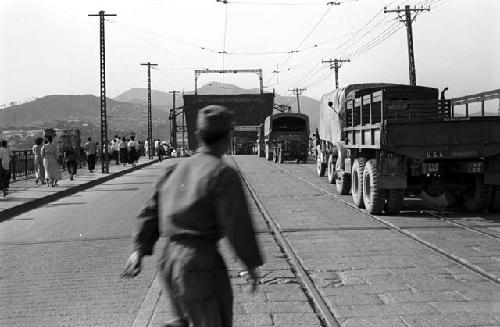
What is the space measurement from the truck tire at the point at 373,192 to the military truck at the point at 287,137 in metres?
25.3

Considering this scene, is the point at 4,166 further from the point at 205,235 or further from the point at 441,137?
the point at 205,235

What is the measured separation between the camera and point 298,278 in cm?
671

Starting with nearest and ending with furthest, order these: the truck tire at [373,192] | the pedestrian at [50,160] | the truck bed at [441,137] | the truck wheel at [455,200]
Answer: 1. the truck bed at [441,137]
2. the truck tire at [373,192]
3. the truck wheel at [455,200]
4. the pedestrian at [50,160]

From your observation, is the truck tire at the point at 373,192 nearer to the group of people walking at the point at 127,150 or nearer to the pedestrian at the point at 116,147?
the group of people walking at the point at 127,150

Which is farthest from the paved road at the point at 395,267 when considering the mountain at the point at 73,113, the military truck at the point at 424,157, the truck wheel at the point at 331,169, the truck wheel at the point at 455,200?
the mountain at the point at 73,113

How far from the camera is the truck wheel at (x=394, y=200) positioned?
11883mm

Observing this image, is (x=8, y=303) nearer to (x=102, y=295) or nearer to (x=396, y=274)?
(x=102, y=295)

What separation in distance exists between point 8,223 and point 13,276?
5.67 meters

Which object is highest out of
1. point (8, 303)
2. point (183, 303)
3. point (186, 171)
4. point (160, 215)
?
point (186, 171)

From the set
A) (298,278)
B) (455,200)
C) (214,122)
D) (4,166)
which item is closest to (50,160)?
(4,166)

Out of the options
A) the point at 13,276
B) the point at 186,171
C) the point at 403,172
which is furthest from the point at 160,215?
the point at 403,172

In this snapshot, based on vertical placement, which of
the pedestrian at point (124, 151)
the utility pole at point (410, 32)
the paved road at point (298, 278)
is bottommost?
the paved road at point (298, 278)

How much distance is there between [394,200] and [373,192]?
18.6 inches

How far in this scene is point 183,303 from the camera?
119 inches
